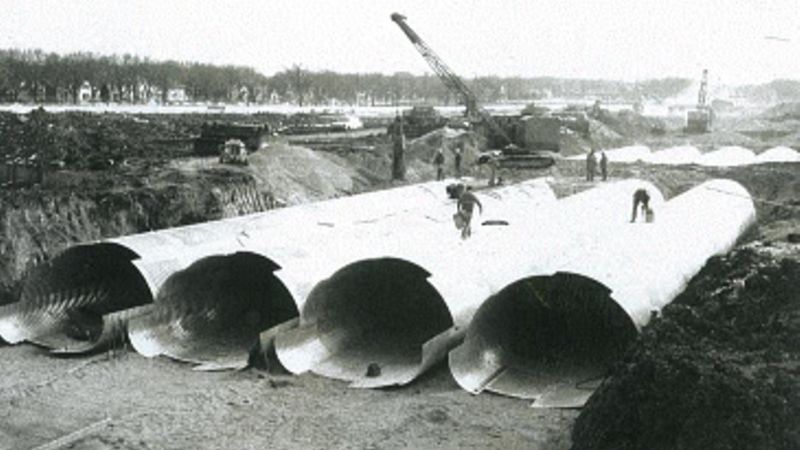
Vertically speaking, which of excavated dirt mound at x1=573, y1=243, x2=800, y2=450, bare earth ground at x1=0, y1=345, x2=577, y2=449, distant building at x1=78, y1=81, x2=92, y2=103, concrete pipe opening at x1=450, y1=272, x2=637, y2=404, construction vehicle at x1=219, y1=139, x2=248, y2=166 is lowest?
bare earth ground at x1=0, y1=345, x2=577, y2=449

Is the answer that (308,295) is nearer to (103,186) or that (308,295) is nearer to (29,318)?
(29,318)

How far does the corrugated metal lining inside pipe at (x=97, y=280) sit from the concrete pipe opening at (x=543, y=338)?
14.6 feet

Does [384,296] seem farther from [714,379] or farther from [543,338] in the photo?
[714,379]

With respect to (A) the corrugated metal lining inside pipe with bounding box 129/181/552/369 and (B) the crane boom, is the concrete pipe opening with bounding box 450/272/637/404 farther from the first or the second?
(B) the crane boom

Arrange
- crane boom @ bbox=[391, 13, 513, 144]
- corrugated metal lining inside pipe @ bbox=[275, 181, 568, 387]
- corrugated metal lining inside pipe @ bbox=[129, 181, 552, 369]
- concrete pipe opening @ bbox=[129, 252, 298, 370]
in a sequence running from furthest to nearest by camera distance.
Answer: crane boom @ bbox=[391, 13, 513, 144] < concrete pipe opening @ bbox=[129, 252, 298, 370] < corrugated metal lining inside pipe @ bbox=[129, 181, 552, 369] < corrugated metal lining inside pipe @ bbox=[275, 181, 568, 387]

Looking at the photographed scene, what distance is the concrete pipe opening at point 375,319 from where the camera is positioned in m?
10.8

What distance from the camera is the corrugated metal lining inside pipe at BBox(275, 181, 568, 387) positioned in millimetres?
10477

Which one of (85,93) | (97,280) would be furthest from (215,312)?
(85,93)

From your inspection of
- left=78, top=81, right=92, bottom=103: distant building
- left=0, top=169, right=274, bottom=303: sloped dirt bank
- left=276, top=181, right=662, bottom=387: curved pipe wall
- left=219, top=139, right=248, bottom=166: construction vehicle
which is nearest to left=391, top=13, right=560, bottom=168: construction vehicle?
left=219, top=139, right=248, bottom=166: construction vehicle

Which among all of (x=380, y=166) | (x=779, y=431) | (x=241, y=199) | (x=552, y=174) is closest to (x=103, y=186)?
(x=241, y=199)

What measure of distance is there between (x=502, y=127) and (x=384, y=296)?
27.2 meters

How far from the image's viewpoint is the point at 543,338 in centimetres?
1149

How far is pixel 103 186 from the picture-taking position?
17562mm

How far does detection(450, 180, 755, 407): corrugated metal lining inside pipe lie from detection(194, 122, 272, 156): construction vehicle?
1594 cm
